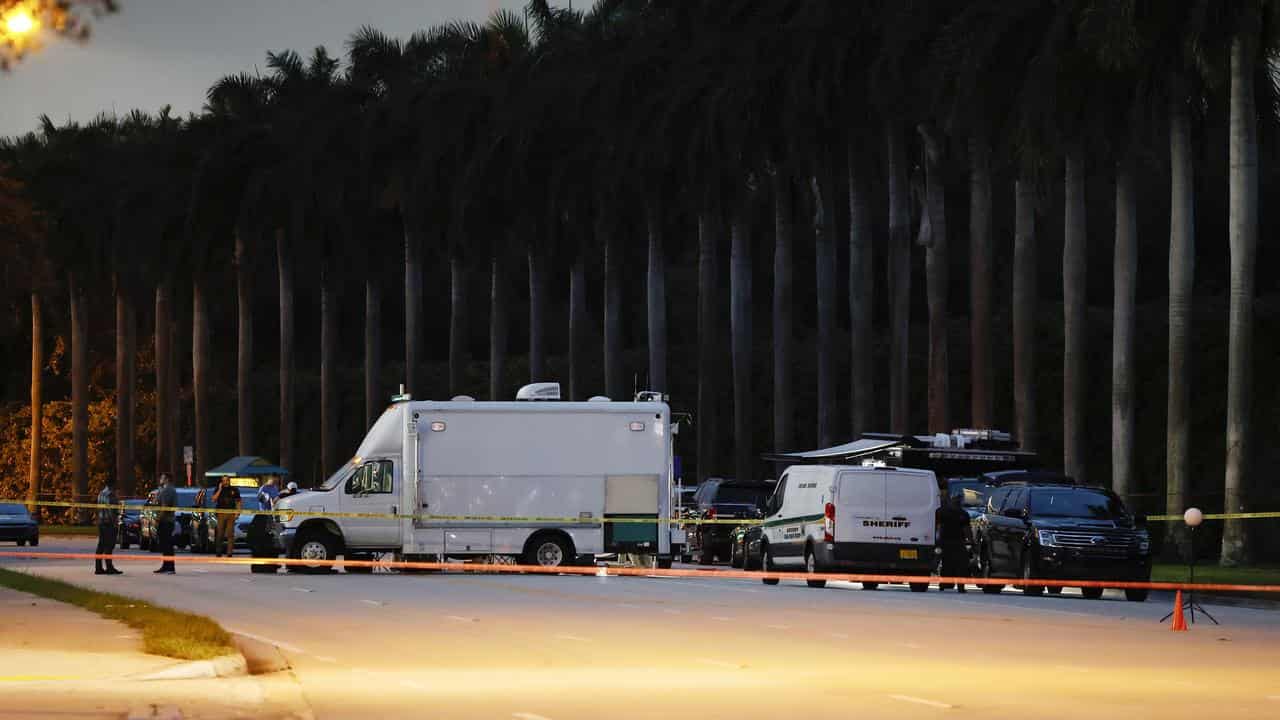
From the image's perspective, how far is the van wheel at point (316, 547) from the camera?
41688 mm

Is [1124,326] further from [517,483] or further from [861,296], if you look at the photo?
[517,483]

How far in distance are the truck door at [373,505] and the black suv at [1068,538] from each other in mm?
11186

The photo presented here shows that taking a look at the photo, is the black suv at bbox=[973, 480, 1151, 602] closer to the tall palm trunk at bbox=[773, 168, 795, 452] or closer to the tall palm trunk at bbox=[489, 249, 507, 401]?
the tall palm trunk at bbox=[773, 168, 795, 452]

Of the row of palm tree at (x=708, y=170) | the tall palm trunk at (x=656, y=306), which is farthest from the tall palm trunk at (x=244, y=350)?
the tall palm trunk at (x=656, y=306)

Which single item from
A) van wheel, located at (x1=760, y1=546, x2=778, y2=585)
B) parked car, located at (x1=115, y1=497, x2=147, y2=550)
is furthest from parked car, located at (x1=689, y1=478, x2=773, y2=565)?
parked car, located at (x1=115, y1=497, x2=147, y2=550)

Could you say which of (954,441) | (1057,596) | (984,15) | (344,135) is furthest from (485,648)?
(344,135)

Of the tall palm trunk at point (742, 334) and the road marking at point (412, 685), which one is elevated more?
the tall palm trunk at point (742, 334)

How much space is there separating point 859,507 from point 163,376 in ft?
211

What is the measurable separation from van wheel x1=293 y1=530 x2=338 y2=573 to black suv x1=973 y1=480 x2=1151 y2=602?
12449 millimetres

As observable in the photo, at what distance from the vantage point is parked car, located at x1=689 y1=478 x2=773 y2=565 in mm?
48031

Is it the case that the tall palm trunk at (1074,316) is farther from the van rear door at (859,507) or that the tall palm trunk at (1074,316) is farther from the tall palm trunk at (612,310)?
the tall palm trunk at (612,310)

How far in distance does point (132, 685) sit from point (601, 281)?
279 feet

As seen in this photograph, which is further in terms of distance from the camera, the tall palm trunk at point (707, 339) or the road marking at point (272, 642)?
the tall palm trunk at point (707, 339)

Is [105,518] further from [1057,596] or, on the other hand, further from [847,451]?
[1057,596]
